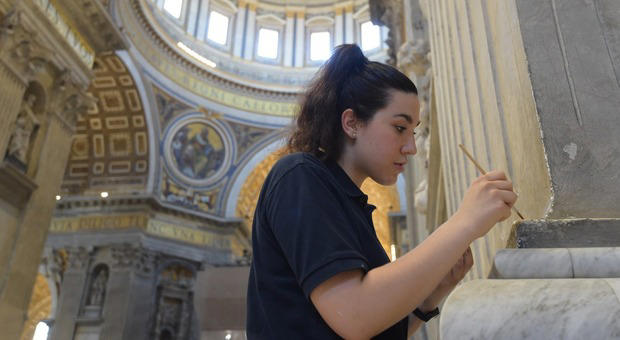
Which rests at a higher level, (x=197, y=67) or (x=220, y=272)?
(x=197, y=67)

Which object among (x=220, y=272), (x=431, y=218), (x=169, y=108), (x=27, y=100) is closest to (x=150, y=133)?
(x=169, y=108)

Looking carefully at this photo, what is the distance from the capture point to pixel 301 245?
901 mm

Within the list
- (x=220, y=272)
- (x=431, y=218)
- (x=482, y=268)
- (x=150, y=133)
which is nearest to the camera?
(x=482, y=268)

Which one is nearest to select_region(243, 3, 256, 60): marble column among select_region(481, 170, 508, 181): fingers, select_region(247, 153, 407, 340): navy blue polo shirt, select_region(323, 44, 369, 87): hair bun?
select_region(323, 44, 369, 87): hair bun

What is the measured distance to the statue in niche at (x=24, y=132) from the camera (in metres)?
7.40

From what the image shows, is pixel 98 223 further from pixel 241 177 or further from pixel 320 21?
pixel 320 21

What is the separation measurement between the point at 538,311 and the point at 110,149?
17055 millimetres

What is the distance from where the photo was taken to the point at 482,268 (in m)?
1.84

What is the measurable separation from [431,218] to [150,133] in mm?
13163

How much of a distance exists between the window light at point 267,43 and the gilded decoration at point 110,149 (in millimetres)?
6118

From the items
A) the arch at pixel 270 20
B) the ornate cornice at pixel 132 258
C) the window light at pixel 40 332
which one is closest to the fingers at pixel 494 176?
the ornate cornice at pixel 132 258

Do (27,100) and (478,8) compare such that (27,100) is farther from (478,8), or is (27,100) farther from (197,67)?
(197,67)

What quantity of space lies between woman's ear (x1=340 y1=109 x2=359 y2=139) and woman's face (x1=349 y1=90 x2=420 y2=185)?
1cm

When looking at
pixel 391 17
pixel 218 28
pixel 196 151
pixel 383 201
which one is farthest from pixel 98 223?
pixel 391 17
